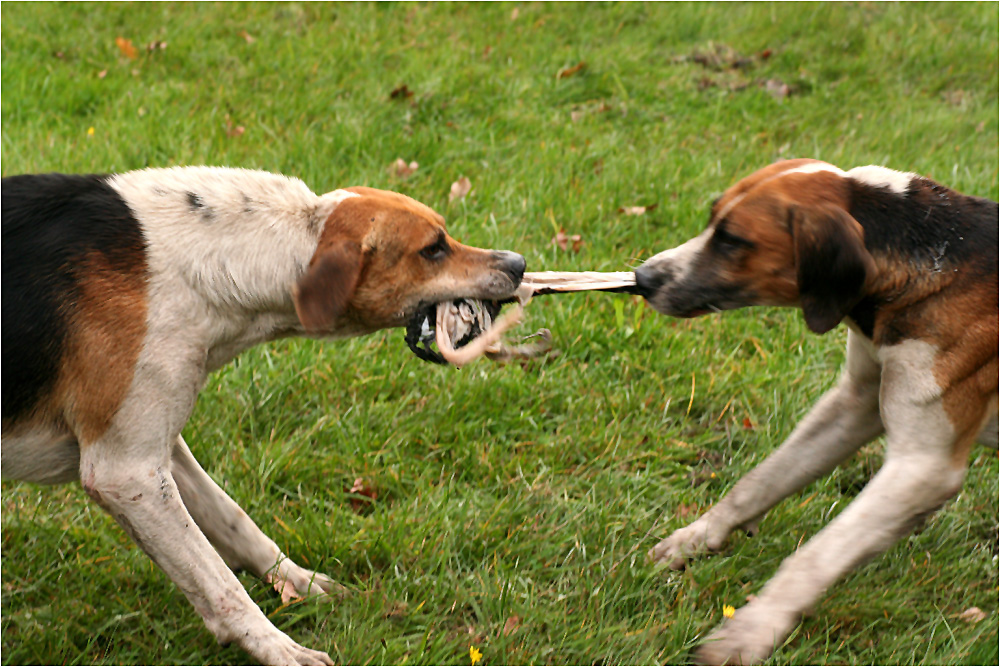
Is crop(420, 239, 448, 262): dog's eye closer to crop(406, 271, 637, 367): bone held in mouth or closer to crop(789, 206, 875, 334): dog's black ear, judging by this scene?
crop(406, 271, 637, 367): bone held in mouth

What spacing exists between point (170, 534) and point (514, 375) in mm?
2149

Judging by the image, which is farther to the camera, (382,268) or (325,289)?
(382,268)

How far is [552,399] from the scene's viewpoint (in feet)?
17.1

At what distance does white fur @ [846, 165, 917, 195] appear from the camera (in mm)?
4055

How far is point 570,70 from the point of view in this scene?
8750 mm

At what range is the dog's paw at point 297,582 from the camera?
4043 millimetres

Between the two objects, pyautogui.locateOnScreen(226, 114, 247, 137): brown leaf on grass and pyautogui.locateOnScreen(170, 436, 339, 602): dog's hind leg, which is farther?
pyautogui.locateOnScreen(226, 114, 247, 137): brown leaf on grass

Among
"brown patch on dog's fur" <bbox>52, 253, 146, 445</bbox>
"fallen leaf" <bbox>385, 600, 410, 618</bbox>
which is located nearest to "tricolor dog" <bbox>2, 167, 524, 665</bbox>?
"brown patch on dog's fur" <bbox>52, 253, 146, 445</bbox>

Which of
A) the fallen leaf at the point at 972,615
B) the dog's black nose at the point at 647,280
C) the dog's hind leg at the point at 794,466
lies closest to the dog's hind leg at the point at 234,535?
the dog's hind leg at the point at 794,466

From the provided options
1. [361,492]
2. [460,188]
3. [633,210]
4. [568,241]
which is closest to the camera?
[361,492]

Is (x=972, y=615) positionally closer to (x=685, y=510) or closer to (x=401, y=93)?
(x=685, y=510)

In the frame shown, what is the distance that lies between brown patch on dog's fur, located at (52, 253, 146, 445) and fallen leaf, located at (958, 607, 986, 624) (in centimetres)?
333

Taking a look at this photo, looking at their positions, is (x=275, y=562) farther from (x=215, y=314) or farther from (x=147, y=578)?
(x=215, y=314)

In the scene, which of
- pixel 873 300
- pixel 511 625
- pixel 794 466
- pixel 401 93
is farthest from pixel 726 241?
pixel 401 93
